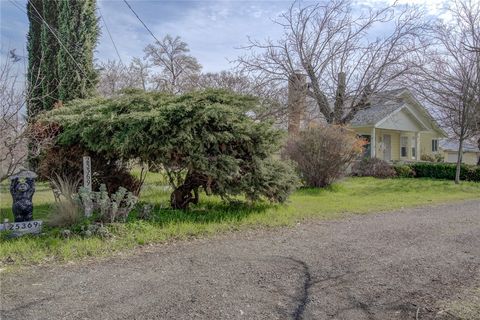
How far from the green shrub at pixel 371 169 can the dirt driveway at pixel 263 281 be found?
1355 centimetres

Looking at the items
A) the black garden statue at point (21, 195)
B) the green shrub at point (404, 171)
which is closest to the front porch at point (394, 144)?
the green shrub at point (404, 171)

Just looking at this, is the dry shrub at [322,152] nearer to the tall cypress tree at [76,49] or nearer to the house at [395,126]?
the tall cypress tree at [76,49]

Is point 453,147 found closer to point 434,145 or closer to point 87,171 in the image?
point 434,145

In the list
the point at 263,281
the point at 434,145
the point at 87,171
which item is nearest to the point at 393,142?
the point at 434,145

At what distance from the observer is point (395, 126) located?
84.2ft

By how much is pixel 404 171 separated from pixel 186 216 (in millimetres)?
15961

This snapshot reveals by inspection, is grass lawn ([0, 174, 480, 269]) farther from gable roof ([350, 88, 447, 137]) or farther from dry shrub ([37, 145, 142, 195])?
gable roof ([350, 88, 447, 137])

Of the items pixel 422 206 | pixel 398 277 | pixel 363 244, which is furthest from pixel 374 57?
pixel 398 277

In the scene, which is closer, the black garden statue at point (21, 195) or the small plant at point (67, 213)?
the black garden statue at point (21, 195)

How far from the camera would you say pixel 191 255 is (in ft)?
16.7

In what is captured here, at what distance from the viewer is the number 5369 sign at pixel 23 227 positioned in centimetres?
579

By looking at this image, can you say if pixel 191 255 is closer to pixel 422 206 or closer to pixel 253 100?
pixel 253 100

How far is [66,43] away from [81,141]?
765cm

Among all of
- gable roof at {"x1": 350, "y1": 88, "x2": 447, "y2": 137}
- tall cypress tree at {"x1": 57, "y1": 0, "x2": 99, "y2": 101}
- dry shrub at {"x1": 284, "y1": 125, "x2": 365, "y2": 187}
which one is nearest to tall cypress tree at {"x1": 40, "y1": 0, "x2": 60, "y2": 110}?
tall cypress tree at {"x1": 57, "y1": 0, "x2": 99, "y2": 101}
